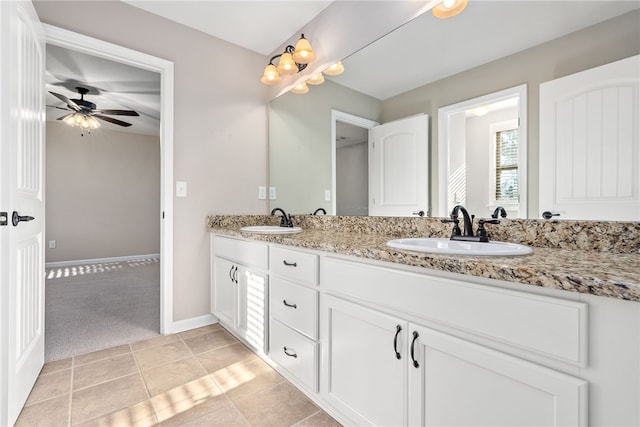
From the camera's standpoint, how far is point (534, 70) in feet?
3.78

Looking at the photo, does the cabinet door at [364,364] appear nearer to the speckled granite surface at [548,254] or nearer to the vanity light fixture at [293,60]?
the speckled granite surface at [548,254]

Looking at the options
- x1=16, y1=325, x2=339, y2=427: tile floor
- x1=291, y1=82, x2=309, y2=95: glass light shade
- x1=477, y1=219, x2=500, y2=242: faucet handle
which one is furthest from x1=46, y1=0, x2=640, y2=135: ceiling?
x1=16, y1=325, x2=339, y2=427: tile floor

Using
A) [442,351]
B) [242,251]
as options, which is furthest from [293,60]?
[442,351]

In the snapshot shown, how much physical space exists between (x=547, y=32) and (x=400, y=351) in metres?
1.27

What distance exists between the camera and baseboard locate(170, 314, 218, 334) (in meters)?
2.25

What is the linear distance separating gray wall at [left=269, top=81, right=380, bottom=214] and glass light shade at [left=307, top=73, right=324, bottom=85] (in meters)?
0.04

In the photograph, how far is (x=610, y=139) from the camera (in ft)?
3.21

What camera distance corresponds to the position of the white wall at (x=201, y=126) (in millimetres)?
2154

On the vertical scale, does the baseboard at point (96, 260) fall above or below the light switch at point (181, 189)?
below

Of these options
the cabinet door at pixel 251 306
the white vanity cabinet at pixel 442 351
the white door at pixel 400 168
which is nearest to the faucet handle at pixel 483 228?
the white door at pixel 400 168

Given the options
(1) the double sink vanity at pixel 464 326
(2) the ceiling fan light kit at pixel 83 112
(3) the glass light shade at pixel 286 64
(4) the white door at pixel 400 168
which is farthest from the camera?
(2) the ceiling fan light kit at pixel 83 112

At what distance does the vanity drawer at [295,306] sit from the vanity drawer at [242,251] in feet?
0.55

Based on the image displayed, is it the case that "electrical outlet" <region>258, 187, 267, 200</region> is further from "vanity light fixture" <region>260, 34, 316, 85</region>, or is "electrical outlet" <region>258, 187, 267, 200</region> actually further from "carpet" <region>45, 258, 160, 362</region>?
"carpet" <region>45, 258, 160, 362</region>

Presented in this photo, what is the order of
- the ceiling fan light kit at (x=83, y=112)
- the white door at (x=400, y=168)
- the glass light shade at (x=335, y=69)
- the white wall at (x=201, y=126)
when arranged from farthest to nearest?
1. the ceiling fan light kit at (x=83, y=112)
2. the white wall at (x=201, y=126)
3. the glass light shade at (x=335, y=69)
4. the white door at (x=400, y=168)
